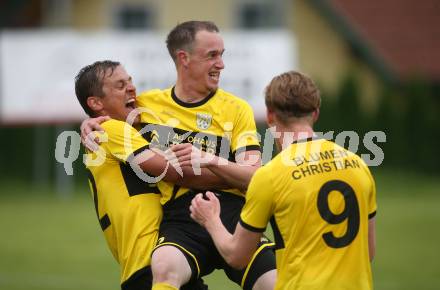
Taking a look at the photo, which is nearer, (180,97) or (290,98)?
(290,98)

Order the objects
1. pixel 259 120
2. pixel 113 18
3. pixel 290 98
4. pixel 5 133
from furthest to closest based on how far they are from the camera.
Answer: pixel 113 18, pixel 5 133, pixel 259 120, pixel 290 98

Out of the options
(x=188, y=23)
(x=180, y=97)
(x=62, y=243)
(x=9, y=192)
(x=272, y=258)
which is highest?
(x=188, y=23)

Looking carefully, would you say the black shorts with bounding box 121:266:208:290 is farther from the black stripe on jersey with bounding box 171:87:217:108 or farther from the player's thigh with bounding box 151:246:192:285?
the black stripe on jersey with bounding box 171:87:217:108

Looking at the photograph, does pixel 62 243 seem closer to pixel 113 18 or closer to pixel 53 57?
pixel 53 57

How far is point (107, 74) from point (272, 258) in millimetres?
1516

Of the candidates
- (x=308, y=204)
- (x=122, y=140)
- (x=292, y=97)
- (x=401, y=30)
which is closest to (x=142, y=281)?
(x=122, y=140)

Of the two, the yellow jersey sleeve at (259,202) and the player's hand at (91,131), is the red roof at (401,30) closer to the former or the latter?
the player's hand at (91,131)

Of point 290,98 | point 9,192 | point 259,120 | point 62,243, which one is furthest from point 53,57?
point 290,98

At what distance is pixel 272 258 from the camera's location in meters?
5.83

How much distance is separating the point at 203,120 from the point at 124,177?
61 cm

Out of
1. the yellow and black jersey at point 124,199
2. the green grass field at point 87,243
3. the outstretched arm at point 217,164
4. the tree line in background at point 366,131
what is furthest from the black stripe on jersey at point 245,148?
the tree line in background at point 366,131

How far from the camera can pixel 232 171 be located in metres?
5.55

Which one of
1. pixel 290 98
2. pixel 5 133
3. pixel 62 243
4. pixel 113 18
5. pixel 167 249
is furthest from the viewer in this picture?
pixel 113 18

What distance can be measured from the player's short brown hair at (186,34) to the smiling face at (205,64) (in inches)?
2.3
